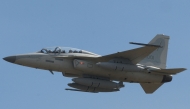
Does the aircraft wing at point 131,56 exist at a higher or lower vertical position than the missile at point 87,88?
higher

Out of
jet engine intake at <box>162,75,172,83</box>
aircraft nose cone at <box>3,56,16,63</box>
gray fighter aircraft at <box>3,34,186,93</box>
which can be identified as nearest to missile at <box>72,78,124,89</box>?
gray fighter aircraft at <box>3,34,186,93</box>

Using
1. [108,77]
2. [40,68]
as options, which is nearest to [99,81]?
[108,77]

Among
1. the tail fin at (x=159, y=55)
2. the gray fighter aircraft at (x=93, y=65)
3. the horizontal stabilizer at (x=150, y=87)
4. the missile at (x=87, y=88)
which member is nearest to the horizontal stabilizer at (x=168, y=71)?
the gray fighter aircraft at (x=93, y=65)

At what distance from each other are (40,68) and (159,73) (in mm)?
8383

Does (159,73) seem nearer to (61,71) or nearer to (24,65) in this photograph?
(61,71)

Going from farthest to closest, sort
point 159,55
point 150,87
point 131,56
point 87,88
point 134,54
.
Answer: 1. point 150,87
2. point 159,55
3. point 87,88
4. point 131,56
5. point 134,54

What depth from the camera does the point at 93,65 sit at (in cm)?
3531

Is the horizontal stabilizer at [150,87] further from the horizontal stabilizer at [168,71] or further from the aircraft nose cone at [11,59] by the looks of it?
the aircraft nose cone at [11,59]

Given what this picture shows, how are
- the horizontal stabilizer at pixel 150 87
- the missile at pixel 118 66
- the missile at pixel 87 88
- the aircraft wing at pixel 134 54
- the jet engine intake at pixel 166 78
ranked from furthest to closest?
the horizontal stabilizer at pixel 150 87 → the jet engine intake at pixel 166 78 → the missile at pixel 87 88 → the aircraft wing at pixel 134 54 → the missile at pixel 118 66

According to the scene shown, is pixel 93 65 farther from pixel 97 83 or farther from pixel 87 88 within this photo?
pixel 87 88

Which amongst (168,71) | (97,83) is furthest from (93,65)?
(168,71)

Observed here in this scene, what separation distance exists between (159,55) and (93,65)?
19.1ft

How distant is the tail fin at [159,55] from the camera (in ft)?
124

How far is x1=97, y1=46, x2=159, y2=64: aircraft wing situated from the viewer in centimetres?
3469
